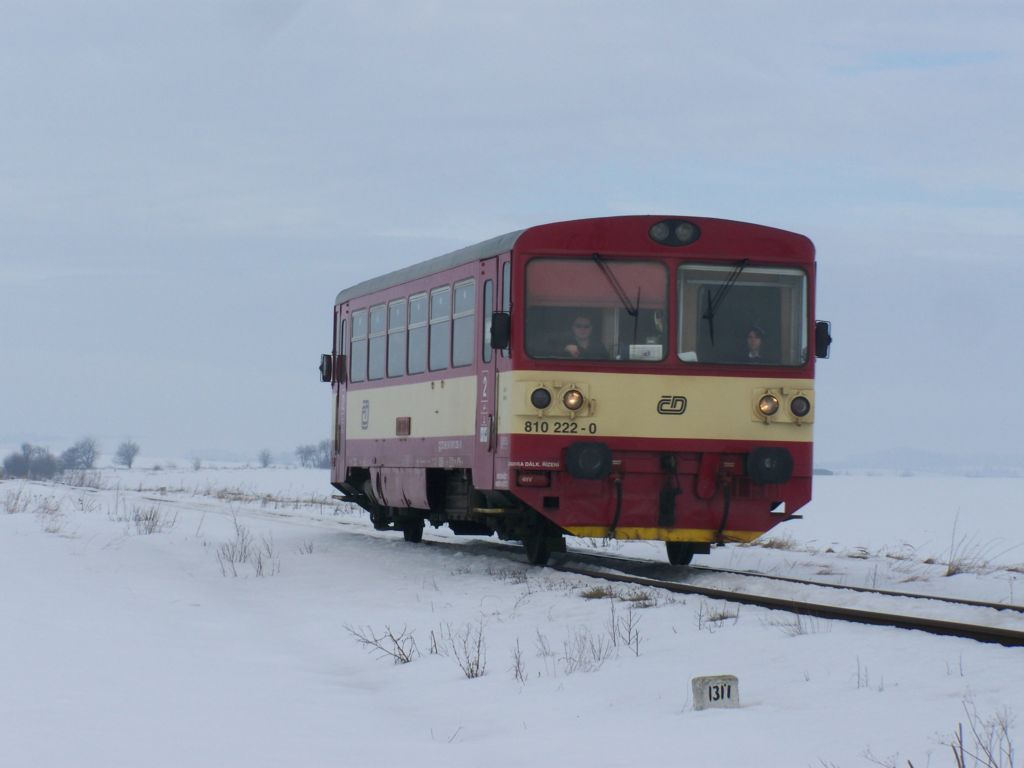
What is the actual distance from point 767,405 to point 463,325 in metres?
3.20

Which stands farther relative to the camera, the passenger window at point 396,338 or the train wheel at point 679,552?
the passenger window at point 396,338

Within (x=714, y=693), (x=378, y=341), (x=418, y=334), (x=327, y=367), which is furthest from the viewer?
(x=327, y=367)

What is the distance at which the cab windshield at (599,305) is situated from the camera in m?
13.8

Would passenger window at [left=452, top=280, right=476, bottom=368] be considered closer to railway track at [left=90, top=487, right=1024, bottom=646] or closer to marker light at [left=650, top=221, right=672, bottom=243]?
marker light at [left=650, top=221, right=672, bottom=243]

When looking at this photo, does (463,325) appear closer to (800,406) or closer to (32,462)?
(800,406)

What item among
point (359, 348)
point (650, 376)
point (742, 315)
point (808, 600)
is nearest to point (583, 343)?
point (650, 376)

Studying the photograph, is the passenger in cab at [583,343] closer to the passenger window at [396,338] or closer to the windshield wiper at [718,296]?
the windshield wiper at [718,296]

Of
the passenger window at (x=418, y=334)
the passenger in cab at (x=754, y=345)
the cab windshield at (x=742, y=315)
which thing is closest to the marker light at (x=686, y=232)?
the cab windshield at (x=742, y=315)

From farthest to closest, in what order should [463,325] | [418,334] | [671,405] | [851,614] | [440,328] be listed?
1. [418,334]
2. [440,328]
3. [463,325]
4. [671,405]
5. [851,614]

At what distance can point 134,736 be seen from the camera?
699cm

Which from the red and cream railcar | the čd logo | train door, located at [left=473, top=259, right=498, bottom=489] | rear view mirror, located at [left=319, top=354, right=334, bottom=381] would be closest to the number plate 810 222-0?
the red and cream railcar

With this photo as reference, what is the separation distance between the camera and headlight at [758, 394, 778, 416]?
1399 cm

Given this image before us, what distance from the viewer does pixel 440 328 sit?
16.1m

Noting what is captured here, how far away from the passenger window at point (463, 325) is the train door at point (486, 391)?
0.30m
